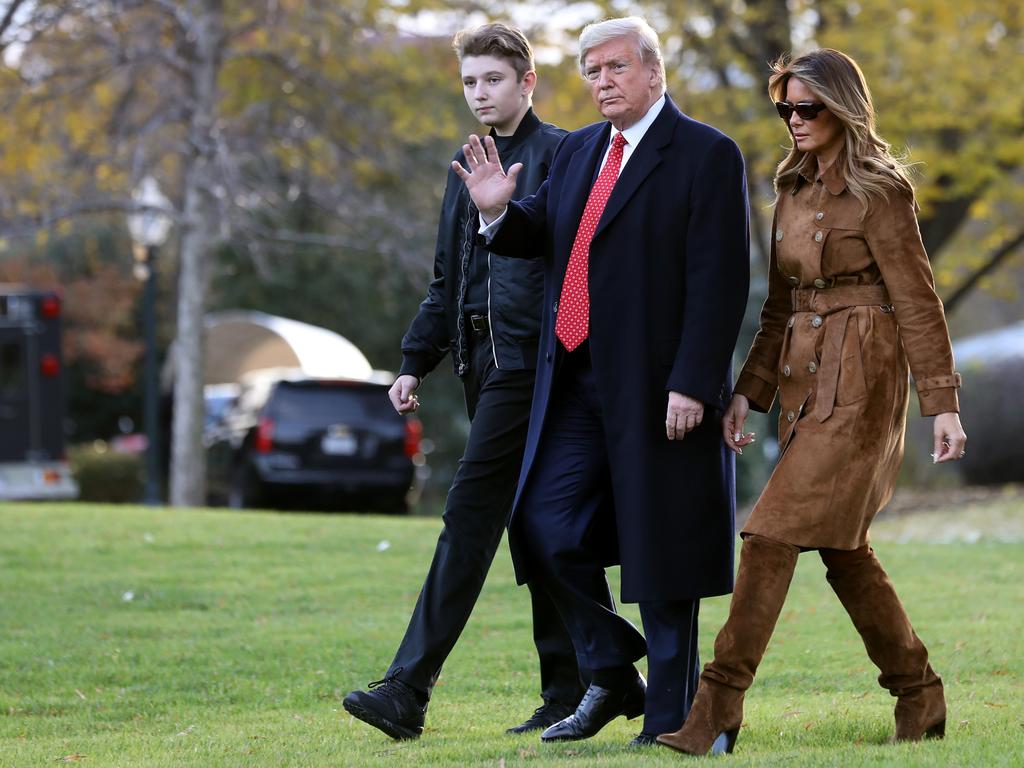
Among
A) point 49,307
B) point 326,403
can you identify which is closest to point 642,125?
point 326,403

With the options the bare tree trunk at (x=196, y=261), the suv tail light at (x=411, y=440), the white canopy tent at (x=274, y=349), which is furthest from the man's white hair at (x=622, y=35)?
the white canopy tent at (x=274, y=349)

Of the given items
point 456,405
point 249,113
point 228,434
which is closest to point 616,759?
point 249,113

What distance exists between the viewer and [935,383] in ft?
14.8

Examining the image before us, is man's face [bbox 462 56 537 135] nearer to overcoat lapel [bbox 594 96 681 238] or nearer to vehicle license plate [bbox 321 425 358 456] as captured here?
overcoat lapel [bbox 594 96 681 238]

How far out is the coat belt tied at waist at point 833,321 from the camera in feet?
15.0

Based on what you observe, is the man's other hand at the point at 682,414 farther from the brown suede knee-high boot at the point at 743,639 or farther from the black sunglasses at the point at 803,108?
the black sunglasses at the point at 803,108

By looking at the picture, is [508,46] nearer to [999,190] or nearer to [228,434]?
[999,190]

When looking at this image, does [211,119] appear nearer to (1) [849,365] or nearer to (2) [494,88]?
(2) [494,88]

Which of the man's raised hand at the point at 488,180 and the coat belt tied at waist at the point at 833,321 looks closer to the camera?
the coat belt tied at waist at the point at 833,321

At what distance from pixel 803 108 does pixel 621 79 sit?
0.52 m

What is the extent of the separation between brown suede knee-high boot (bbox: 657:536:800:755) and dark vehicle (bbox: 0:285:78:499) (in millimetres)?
16319

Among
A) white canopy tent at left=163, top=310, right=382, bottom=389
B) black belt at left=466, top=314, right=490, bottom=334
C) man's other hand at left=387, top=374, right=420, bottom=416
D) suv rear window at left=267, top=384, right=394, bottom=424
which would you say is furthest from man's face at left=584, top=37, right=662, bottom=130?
white canopy tent at left=163, top=310, right=382, bottom=389

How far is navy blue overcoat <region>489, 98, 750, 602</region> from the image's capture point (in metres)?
4.62

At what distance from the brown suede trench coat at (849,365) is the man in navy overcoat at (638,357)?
203 millimetres
